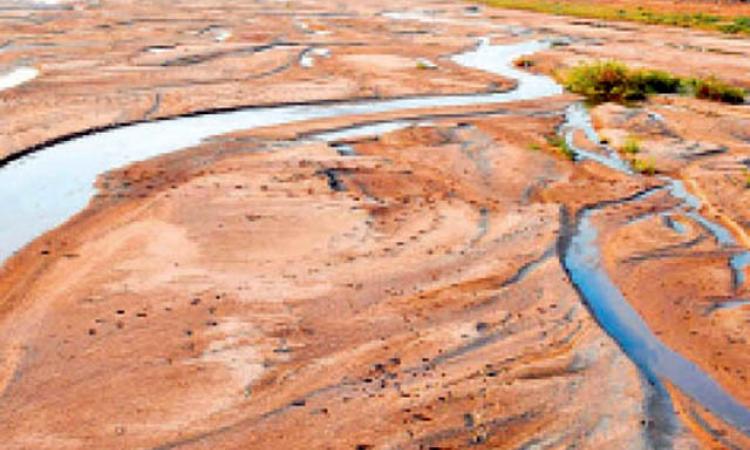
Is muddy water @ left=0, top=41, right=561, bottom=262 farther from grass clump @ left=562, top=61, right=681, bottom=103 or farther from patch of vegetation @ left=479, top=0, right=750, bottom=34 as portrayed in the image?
patch of vegetation @ left=479, top=0, right=750, bottom=34

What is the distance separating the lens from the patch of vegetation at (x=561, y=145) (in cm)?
1795

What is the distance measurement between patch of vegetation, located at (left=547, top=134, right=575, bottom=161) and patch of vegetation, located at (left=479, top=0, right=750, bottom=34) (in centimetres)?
2871

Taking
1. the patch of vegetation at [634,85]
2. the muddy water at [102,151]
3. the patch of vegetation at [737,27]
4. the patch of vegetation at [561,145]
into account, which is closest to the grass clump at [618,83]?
the patch of vegetation at [634,85]

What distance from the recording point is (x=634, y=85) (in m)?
25.3

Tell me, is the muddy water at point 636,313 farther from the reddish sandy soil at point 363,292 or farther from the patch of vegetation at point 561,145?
the patch of vegetation at point 561,145

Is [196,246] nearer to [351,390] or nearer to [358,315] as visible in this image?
[358,315]

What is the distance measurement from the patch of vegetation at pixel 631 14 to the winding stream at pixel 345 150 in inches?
886

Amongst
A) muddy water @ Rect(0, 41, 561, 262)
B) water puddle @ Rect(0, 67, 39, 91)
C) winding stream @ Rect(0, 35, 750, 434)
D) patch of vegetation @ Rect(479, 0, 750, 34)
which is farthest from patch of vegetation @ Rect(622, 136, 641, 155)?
patch of vegetation @ Rect(479, 0, 750, 34)

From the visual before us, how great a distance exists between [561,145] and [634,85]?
8.23 metres

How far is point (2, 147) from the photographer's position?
17688 mm

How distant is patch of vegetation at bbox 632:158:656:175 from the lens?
17.0m

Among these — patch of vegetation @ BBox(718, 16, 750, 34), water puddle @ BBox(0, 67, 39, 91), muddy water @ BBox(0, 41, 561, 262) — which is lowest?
muddy water @ BBox(0, 41, 561, 262)

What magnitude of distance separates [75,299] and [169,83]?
16328 millimetres

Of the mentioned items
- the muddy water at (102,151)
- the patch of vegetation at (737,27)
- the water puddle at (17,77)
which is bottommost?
the muddy water at (102,151)
